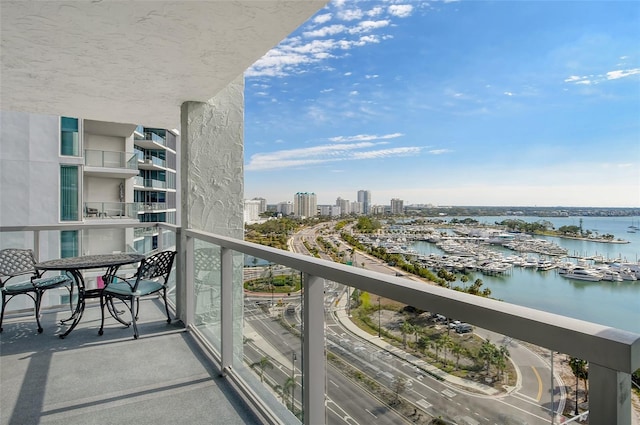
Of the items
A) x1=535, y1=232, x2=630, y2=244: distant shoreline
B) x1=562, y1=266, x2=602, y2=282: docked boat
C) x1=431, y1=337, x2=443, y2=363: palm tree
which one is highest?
x1=431, y1=337, x2=443, y2=363: palm tree

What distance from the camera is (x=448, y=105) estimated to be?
31766 millimetres

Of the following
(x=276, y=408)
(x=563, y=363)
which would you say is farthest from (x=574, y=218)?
(x=563, y=363)

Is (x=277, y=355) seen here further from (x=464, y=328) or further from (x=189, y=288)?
(x=189, y=288)

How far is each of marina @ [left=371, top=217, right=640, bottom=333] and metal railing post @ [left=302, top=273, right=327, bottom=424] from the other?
152 centimetres

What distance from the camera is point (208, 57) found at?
10.1 feet

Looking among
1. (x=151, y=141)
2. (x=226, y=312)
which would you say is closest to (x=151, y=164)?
(x=151, y=141)

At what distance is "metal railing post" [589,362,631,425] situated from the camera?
0.69 metres

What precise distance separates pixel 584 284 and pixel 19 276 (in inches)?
280

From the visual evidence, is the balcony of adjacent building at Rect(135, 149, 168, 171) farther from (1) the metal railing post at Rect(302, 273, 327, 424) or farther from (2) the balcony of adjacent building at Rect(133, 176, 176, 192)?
(1) the metal railing post at Rect(302, 273, 327, 424)

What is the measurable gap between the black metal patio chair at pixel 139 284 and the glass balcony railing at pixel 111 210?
33.0ft

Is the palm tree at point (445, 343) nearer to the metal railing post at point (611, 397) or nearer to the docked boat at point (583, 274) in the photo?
the metal railing post at point (611, 397)

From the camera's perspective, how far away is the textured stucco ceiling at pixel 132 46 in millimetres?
2352

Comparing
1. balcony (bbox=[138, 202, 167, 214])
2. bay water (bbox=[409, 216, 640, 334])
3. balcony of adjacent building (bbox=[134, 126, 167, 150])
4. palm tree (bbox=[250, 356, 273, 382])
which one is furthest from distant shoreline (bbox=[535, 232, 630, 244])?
balcony of adjacent building (bbox=[134, 126, 167, 150])

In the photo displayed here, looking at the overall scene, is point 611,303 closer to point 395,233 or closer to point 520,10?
point 395,233
